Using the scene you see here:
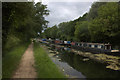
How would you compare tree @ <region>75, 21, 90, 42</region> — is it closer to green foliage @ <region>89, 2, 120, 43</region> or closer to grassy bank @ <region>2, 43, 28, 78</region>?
green foliage @ <region>89, 2, 120, 43</region>

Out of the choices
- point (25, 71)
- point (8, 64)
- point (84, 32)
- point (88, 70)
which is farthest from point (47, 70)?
point (84, 32)

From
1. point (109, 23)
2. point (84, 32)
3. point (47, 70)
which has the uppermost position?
point (109, 23)

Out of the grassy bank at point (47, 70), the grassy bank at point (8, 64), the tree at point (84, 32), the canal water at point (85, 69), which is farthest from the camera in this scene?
the tree at point (84, 32)

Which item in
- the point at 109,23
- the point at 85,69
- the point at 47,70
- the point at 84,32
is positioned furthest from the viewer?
the point at 84,32

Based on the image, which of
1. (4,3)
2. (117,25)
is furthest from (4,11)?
(117,25)

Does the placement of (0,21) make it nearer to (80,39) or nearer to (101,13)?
(101,13)

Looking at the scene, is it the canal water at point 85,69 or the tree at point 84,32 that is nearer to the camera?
the canal water at point 85,69

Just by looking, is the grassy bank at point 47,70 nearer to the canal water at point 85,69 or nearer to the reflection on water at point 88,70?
the canal water at point 85,69

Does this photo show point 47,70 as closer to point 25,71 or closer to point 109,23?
point 25,71

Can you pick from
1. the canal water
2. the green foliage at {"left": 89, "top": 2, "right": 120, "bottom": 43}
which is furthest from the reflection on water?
the green foliage at {"left": 89, "top": 2, "right": 120, "bottom": 43}

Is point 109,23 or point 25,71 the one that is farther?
point 109,23

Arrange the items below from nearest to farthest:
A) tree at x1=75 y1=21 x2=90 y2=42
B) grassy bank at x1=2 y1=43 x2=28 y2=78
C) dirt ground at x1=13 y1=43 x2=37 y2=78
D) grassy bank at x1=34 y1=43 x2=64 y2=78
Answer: grassy bank at x1=2 y1=43 x2=28 y2=78 < dirt ground at x1=13 y1=43 x2=37 y2=78 < grassy bank at x1=34 y1=43 x2=64 y2=78 < tree at x1=75 y1=21 x2=90 y2=42

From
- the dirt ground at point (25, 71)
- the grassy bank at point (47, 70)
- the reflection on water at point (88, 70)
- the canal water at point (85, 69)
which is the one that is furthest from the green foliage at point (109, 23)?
the dirt ground at point (25, 71)

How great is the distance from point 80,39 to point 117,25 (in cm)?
1988
